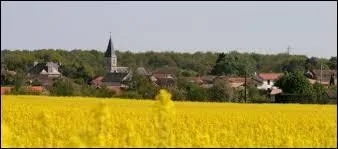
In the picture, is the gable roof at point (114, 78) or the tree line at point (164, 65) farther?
the gable roof at point (114, 78)

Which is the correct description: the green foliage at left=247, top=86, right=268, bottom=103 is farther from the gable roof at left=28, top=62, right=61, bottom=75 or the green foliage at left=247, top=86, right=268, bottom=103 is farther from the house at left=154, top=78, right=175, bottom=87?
the gable roof at left=28, top=62, right=61, bottom=75

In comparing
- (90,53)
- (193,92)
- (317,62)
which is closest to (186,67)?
(90,53)

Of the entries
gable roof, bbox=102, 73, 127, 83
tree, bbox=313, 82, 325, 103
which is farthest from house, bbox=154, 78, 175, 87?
gable roof, bbox=102, 73, 127, 83

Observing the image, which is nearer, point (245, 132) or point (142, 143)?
point (142, 143)

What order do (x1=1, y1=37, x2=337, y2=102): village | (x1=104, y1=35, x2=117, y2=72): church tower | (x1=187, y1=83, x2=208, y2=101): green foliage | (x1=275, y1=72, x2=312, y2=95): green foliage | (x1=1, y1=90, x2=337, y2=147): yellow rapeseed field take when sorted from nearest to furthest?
1. (x1=1, y1=90, x2=337, y2=147): yellow rapeseed field
2. (x1=187, y1=83, x2=208, y2=101): green foliage
3. (x1=275, y1=72, x2=312, y2=95): green foliage
4. (x1=1, y1=37, x2=337, y2=102): village
5. (x1=104, y1=35, x2=117, y2=72): church tower

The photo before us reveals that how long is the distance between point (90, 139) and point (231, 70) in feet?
369

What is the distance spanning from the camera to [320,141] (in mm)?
15703

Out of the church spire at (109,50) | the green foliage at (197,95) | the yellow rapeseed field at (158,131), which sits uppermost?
the church spire at (109,50)

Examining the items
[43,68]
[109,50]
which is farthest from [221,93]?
[109,50]

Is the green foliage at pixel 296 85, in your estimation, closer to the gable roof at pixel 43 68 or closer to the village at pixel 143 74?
the village at pixel 143 74

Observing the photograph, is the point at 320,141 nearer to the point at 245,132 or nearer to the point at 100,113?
the point at 245,132

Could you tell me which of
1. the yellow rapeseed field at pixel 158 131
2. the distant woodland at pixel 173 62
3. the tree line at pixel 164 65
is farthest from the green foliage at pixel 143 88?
the distant woodland at pixel 173 62

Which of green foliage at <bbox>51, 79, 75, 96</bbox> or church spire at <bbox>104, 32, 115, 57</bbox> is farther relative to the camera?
church spire at <bbox>104, 32, 115, 57</bbox>

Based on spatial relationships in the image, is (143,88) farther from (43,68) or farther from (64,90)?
(43,68)
